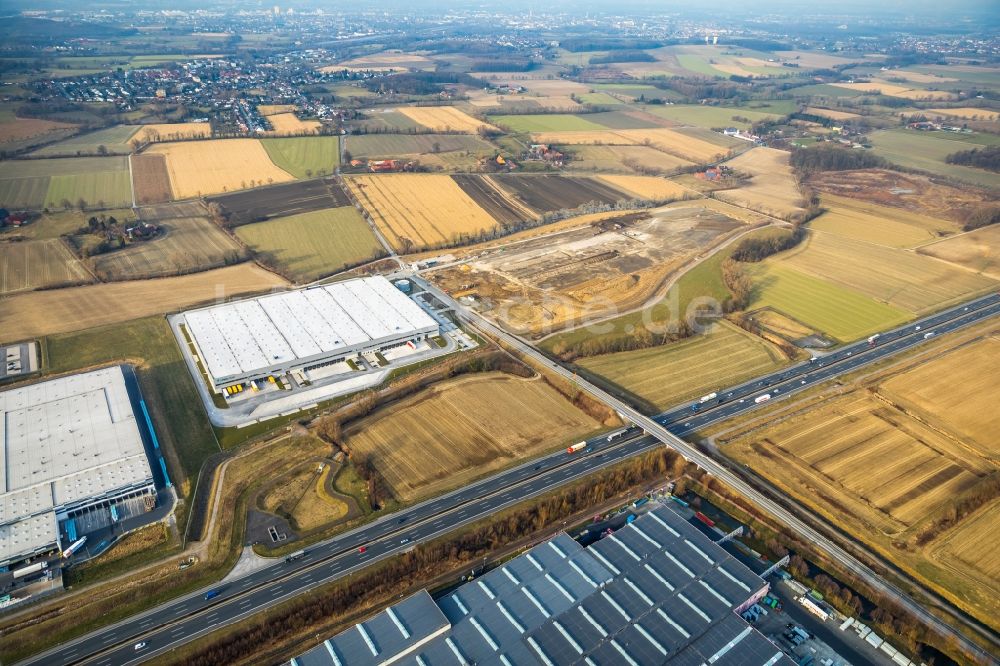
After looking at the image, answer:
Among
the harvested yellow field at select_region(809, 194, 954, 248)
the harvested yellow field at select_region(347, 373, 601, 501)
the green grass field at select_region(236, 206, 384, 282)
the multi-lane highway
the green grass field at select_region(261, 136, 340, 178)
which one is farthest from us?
the green grass field at select_region(261, 136, 340, 178)

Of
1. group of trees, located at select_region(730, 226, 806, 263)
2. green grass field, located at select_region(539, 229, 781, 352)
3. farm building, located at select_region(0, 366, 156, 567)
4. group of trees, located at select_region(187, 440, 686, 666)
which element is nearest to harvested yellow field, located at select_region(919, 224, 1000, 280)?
group of trees, located at select_region(730, 226, 806, 263)

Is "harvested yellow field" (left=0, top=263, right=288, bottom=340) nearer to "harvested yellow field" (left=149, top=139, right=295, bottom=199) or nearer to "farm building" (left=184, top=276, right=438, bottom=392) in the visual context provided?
"farm building" (left=184, top=276, right=438, bottom=392)

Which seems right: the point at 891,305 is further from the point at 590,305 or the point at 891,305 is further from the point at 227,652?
the point at 227,652

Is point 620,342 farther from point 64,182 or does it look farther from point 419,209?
point 64,182

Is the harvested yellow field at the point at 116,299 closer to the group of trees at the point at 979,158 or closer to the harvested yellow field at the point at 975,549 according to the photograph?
the harvested yellow field at the point at 975,549

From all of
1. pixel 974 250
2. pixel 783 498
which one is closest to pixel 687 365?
pixel 783 498

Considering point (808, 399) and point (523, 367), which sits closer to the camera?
point (808, 399)

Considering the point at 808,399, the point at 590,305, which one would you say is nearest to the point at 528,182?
the point at 590,305

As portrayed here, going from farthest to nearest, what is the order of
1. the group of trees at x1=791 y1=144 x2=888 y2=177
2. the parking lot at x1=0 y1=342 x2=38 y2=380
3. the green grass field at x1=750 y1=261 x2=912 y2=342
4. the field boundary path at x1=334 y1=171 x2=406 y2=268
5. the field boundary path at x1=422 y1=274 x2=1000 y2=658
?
the group of trees at x1=791 y1=144 x2=888 y2=177, the field boundary path at x1=334 y1=171 x2=406 y2=268, the green grass field at x1=750 y1=261 x2=912 y2=342, the parking lot at x1=0 y1=342 x2=38 y2=380, the field boundary path at x1=422 y1=274 x2=1000 y2=658
